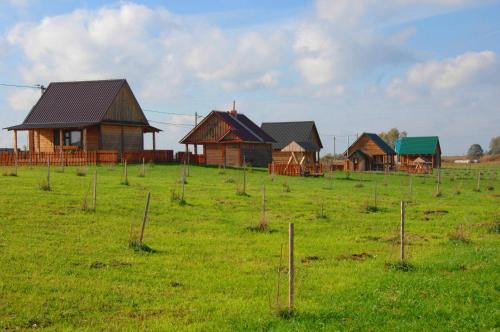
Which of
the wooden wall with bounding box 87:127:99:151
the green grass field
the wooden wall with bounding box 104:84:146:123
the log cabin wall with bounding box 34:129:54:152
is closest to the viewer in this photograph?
the green grass field

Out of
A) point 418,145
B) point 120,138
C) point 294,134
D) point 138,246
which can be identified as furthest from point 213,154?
point 138,246

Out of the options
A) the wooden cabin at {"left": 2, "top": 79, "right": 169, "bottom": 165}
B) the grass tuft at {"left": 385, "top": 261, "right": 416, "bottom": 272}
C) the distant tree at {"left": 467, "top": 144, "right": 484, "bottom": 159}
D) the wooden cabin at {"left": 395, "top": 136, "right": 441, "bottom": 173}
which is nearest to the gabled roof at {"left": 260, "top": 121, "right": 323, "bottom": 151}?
the wooden cabin at {"left": 395, "top": 136, "right": 441, "bottom": 173}

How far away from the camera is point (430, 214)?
21.0 meters

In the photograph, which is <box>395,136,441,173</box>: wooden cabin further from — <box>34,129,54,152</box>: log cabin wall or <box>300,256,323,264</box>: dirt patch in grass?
<box>300,256,323,264</box>: dirt patch in grass

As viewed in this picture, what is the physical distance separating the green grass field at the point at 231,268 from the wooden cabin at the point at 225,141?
30014 mm

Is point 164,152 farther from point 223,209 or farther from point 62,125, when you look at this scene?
point 223,209

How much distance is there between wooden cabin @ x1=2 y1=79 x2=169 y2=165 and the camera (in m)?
45.2

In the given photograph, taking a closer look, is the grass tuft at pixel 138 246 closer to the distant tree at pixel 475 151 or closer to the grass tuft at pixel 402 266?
the grass tuft at pixel 402 266

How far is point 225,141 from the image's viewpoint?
50.9 m

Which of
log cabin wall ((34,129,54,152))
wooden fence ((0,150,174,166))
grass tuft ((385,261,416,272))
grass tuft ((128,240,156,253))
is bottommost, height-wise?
grass tuft ((385,261,416,272))

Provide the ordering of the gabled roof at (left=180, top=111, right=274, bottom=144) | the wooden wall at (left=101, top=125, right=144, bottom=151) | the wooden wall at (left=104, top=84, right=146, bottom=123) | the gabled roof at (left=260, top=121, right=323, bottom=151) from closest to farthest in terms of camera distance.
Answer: the wooden wall at (left=101, top=125, right=144, bottom=151), the wooden wall at (left=104, top=84, right=146, bottom=123), the gabled roof at (left=180, top=111, right=274, bottom=144), the gabled roof at (left=260, top=121, right=323, bottom=151)

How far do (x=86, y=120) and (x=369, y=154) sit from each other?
140ft

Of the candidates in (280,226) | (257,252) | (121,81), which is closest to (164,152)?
(121,81)

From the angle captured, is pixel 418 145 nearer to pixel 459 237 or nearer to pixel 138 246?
pixel 459 237
